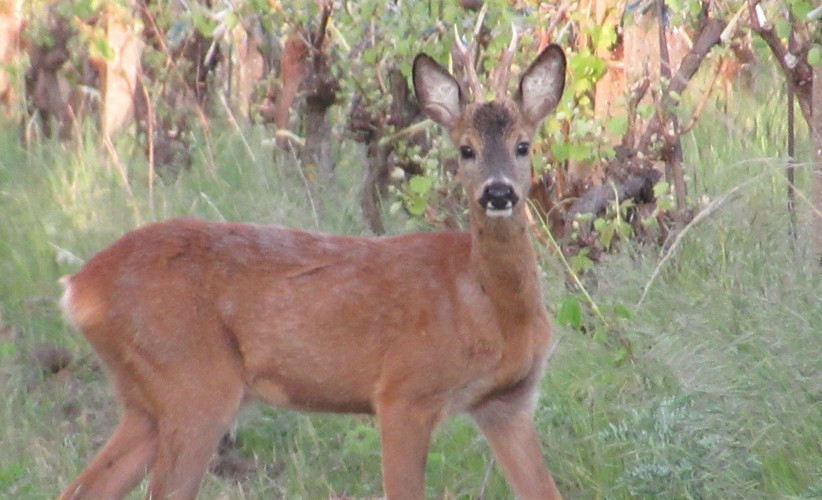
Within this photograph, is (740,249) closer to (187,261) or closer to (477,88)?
(477,88)

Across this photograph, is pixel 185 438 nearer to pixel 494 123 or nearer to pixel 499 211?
pixel 499 211

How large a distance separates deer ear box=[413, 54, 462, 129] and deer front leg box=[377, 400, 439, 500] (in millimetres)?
1093

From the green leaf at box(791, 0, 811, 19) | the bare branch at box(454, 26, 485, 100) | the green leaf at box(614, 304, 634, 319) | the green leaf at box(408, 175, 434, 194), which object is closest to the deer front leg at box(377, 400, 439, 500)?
the green leaf at box(614, 304, 634, 319)

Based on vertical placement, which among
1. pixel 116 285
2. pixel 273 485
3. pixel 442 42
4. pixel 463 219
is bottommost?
pixel 273 485

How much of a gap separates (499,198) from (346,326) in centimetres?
74

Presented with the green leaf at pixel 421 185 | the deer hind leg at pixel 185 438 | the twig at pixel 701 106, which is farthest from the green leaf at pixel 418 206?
the deer hind leg at pixel 185 438

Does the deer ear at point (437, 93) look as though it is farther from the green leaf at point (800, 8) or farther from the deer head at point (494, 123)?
the green leaf at point (800, 8)

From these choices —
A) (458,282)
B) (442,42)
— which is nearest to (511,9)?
(442,42)

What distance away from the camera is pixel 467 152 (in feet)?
18.6

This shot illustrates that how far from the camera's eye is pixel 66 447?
20.8ft

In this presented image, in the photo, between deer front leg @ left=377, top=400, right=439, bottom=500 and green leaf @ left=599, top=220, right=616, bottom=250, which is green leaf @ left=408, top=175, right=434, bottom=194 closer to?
green leaf @ left=599, top=220, right=616, bottom=250

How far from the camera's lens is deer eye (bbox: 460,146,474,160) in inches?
222

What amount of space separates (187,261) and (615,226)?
6.50 feet

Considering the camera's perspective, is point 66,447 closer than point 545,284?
Yes
